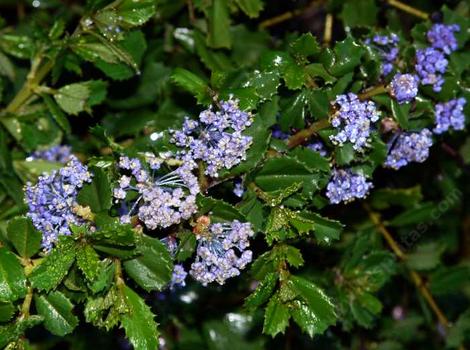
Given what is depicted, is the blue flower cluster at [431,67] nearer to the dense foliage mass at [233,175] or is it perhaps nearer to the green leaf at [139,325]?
the dense foliage mass at [233,175]

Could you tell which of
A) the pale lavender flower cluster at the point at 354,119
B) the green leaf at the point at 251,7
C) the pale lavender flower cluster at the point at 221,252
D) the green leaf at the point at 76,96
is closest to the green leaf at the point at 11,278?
the pale lavender flower cluster at the point at 221,252

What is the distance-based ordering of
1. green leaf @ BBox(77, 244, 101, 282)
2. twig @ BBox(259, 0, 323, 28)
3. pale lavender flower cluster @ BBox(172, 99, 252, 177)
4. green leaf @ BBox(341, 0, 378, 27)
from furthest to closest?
twig @ BBox(259, 0, 323, 28) < green leaf @ BBox(341, 0, 378, 27) < pale lavender flower cluster @ BBox(172, 99, 252, 177) < green leaf @ BBox(77, 244, 101, 282)

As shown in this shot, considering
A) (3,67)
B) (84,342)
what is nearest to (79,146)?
(3,67)

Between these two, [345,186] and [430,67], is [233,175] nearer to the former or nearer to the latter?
[345,186]

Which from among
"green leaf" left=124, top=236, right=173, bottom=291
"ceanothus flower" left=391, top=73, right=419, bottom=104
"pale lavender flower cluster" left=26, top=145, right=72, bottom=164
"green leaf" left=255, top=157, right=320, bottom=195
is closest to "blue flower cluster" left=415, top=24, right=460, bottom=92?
"ceanothus flower" left=391, top=73, right=419, bottom=104

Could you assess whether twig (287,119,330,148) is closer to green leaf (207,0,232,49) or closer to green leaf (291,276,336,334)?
green leaf (291,276,336,334)

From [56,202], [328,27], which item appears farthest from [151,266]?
[328,27]

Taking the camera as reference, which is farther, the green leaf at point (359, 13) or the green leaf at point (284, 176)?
the green leaf at point (359, 13)
